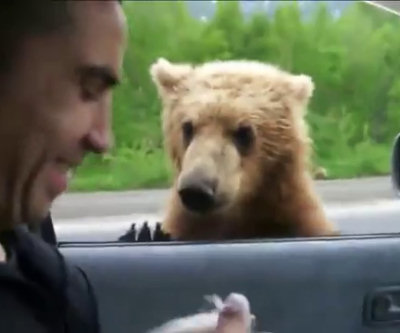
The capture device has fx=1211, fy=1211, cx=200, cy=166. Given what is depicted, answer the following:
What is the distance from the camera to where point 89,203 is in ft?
8.74

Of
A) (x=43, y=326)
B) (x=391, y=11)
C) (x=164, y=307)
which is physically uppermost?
(x=391, y=11)

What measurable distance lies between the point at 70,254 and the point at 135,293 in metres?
0.17

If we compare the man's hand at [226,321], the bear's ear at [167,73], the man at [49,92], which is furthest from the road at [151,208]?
the man at [49,92]

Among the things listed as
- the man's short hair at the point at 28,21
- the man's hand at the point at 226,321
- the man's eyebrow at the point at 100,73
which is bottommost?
the man's hand at the point at 226,321

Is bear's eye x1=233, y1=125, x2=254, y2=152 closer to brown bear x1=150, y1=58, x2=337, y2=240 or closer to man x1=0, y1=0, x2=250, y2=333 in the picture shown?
brown bear x1=150, y1=58, x2=337, y2=240

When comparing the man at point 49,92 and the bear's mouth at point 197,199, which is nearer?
the man at point 49,92

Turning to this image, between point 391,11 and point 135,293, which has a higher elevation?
point 391,11

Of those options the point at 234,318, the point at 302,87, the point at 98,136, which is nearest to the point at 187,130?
the point at 302,87

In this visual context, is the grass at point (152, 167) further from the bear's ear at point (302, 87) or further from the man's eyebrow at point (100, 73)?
the man's eyebrow at point (100, 73)

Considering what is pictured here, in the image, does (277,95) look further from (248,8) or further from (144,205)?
(144,205)

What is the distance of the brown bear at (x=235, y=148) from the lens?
271 centimetres

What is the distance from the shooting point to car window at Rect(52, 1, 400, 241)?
2.66m

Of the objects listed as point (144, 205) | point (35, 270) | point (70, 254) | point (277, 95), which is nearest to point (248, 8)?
point (277, 95)

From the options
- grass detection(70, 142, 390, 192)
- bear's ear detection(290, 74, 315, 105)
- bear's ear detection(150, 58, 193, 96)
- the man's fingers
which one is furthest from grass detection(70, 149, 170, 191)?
the man's fingers
